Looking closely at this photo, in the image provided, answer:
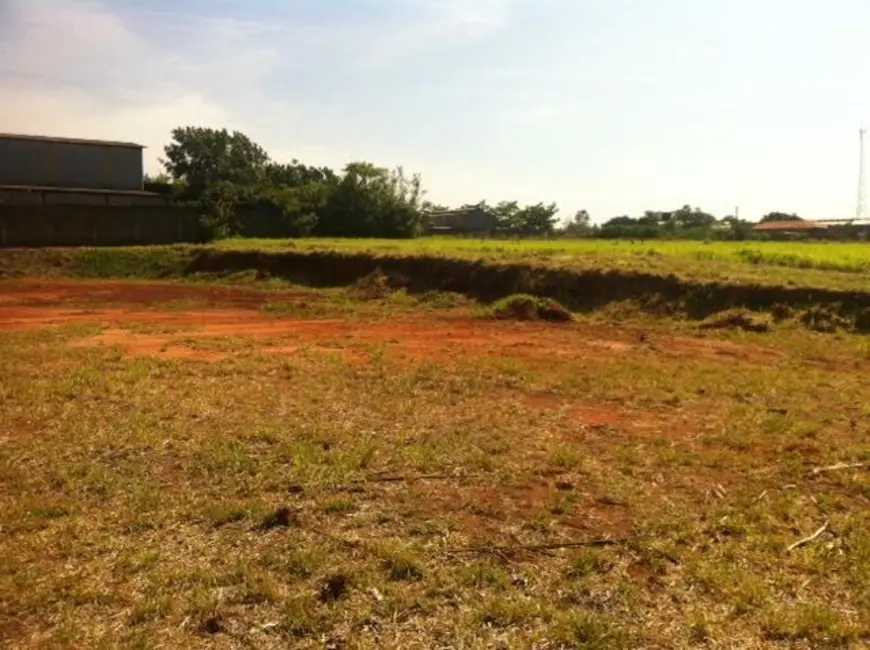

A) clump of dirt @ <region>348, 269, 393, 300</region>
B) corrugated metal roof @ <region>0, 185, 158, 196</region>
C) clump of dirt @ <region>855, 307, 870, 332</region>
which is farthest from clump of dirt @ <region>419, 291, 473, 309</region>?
corrugated metal roof @ <region>0, 185, 158, 196</region>

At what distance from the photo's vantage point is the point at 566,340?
14.5m

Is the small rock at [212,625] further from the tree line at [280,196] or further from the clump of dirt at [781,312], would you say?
the tree line at [280,196]

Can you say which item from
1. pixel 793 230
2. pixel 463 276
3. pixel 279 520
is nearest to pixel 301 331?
pixel 463 276

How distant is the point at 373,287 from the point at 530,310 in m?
6.10

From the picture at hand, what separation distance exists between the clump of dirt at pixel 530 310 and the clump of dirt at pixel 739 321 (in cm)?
299

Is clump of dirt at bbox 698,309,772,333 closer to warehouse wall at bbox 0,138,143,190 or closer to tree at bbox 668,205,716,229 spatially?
warehouse wall at bbox 0,138,143,190

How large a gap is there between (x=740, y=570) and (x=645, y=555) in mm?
538

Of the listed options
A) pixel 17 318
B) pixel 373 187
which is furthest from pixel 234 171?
pixel 17 318

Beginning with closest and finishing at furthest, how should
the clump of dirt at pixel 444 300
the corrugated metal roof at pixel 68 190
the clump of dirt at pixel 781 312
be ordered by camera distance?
the clump of dirt at pixel 781 312 < the clump of dirt at pixel 444 300 < the corrugated metal roof at pixel 68 190

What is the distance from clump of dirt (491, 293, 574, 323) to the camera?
696 inches

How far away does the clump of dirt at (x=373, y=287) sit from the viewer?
72.1ft

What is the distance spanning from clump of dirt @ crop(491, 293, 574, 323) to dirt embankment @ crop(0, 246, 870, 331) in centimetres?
105

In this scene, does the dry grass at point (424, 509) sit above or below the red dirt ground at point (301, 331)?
below

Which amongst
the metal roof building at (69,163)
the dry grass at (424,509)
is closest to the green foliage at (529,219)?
the metal roof building at (69,163)
